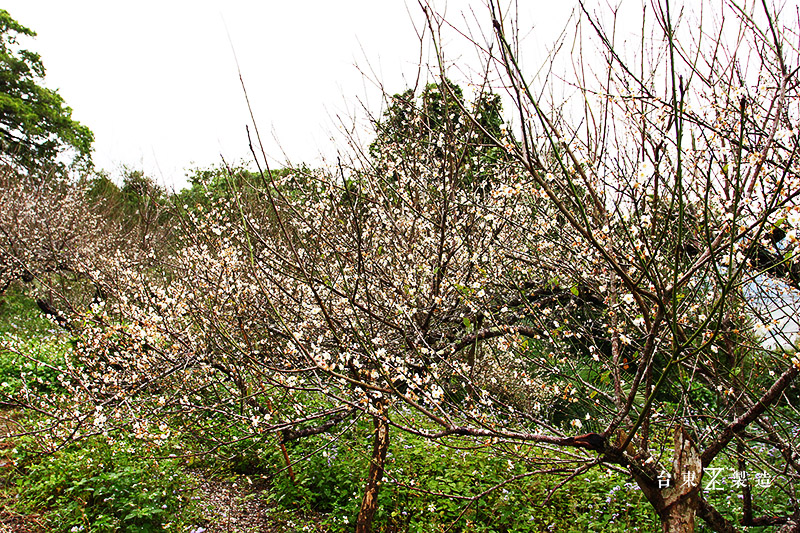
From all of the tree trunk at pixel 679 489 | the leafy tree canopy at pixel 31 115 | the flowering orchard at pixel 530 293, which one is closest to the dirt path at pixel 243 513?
the flowering orchard at pixel 530 293

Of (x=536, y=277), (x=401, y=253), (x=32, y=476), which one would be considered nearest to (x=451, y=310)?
(x=401, y=253)

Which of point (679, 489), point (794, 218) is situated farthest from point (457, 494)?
point (794, 218)

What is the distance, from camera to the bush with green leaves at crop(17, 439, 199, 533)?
12.2ft

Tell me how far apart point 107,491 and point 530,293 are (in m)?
3.93

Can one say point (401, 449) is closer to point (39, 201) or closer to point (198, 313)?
point (198, 313)

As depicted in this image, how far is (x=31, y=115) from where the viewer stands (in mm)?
17578

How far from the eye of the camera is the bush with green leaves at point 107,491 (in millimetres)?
3732

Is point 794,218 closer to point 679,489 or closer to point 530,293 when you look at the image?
point 679,489

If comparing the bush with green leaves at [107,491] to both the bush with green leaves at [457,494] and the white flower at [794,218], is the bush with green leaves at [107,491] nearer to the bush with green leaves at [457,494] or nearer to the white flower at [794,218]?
the bush with green leaves at [457,494]

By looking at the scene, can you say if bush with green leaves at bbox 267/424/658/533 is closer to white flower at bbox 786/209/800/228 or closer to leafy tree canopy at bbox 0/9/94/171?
white flower at bbox 786/209/800/228

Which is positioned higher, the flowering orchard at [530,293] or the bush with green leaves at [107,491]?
the flowering orchard at [530,293]

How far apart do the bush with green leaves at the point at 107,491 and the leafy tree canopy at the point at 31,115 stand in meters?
16.4

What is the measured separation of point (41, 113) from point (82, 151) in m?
1.84

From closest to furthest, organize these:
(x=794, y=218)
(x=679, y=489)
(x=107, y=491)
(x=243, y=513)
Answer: (x=794, y=218)
(x=679, y=489)
(x=107, y=491)
(x=243, y=513)
